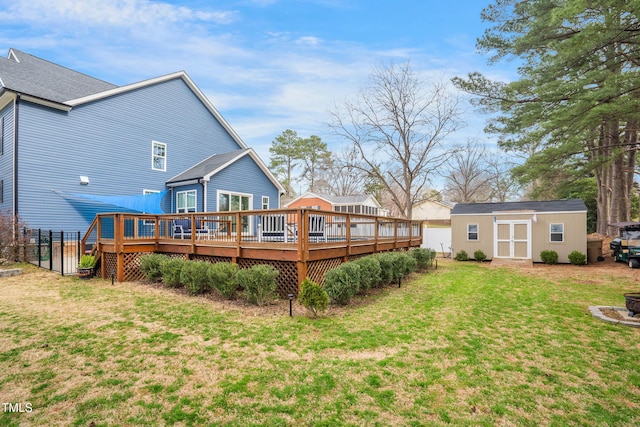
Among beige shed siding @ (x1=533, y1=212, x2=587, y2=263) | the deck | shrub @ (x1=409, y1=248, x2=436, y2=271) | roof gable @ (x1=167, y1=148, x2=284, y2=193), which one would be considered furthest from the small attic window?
beige shed siding @ (x1=533, y1=212, x2=587, y2=263)

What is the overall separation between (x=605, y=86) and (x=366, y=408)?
1356cm

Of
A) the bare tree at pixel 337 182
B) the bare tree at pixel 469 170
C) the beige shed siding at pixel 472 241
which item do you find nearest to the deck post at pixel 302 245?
the beige shed siding at pixel 472 241

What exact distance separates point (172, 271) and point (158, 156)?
31.9 ft

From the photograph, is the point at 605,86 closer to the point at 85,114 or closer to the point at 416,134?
the point at 416,134

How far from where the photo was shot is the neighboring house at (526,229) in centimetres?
1459

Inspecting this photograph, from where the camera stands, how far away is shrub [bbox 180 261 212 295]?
24.0ft

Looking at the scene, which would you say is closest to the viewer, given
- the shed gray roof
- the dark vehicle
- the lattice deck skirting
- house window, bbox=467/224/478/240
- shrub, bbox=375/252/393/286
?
the lattice deck skirting

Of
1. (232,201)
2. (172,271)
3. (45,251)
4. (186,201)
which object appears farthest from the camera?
(232,201)

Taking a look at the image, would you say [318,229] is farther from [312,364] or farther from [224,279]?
[312,364]

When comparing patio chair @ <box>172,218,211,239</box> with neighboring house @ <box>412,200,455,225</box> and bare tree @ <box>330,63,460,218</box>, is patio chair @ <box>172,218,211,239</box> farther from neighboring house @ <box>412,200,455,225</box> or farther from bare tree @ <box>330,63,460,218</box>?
neighboring house @ <box>412,200,455,225</box>

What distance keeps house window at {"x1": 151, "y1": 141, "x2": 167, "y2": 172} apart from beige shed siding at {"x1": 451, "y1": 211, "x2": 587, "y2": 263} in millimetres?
15300

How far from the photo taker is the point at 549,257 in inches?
579

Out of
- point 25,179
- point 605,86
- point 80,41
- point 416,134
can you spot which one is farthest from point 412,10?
point 25,179

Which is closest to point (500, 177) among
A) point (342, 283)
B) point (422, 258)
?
point (422, 258)
